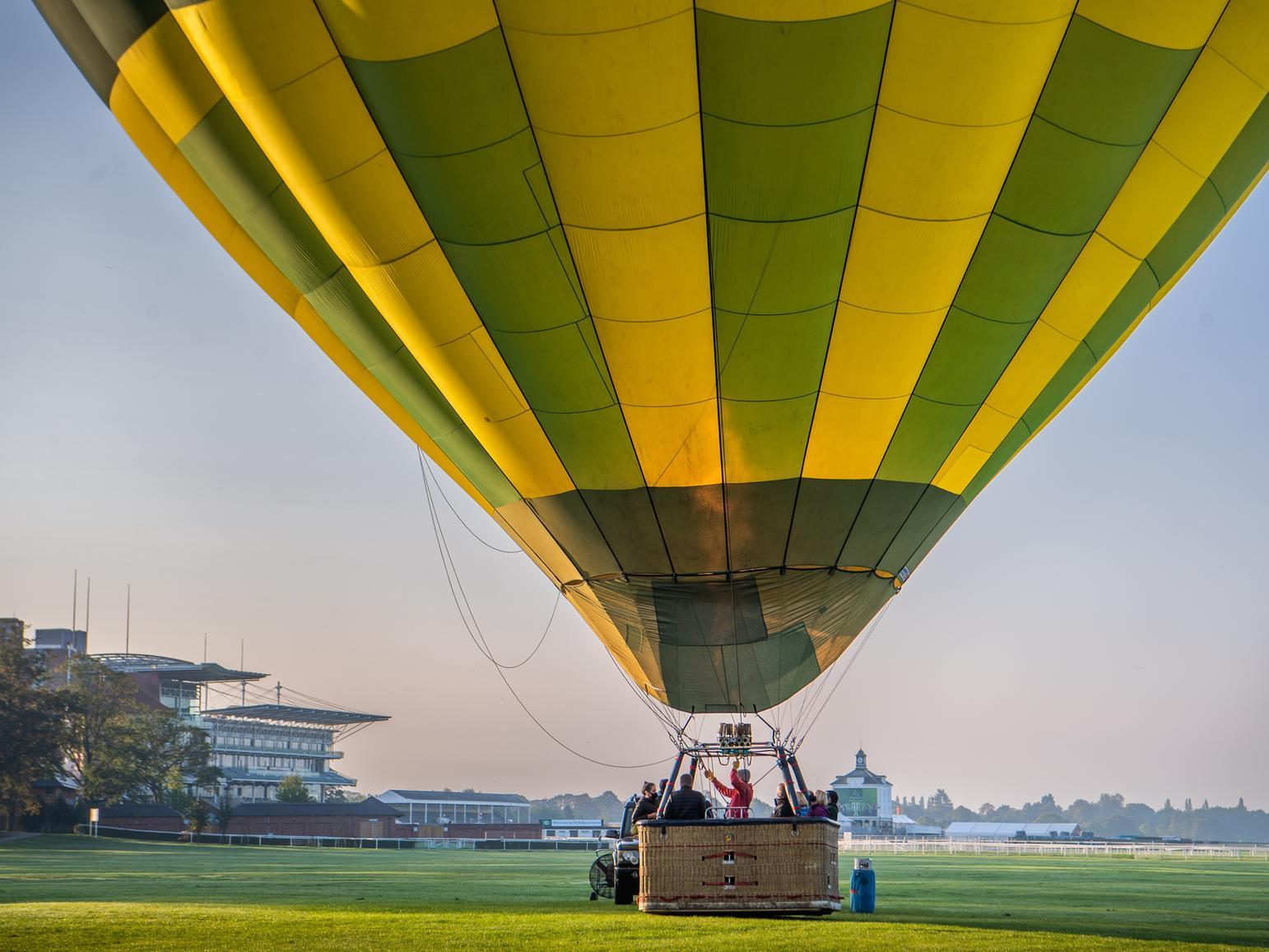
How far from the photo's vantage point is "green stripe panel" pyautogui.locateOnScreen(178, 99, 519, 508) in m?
11.8

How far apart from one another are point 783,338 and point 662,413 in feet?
3.86

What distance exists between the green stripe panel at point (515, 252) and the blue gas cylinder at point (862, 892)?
3.39 metres

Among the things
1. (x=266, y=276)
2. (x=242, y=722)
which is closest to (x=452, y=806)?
(x=242, y=722)

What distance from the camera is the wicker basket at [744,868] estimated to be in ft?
34.9

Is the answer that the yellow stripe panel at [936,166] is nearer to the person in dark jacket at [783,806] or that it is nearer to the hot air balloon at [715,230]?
the hot air balloon at [715,230]

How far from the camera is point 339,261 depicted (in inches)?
476

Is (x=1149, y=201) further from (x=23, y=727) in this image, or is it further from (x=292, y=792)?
(x=292, y=792)

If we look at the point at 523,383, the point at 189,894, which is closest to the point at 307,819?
the point at 189,894

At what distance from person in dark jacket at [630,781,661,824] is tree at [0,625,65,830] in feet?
151

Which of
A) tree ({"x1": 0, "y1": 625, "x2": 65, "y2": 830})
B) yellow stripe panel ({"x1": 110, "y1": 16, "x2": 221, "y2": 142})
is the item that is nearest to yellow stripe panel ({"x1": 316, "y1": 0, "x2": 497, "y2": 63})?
yellow stripe panel ({"x1": 110, "y1": 16, "x2": 221, "y2": 142})

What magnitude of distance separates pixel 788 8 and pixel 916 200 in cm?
191

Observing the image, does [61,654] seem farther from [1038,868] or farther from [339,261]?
[339,261]

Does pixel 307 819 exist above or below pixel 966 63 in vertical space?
below

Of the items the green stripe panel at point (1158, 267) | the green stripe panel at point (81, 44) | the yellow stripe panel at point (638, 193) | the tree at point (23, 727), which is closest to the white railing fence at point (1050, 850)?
the tree at point (23, 727)
